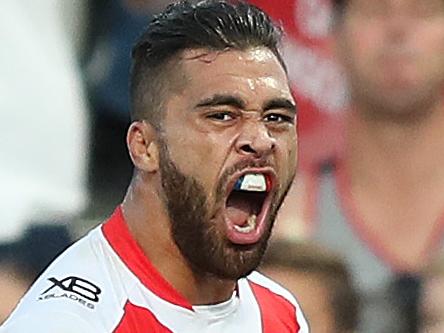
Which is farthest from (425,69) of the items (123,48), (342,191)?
(123,48)

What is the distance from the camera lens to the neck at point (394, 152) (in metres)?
3.83

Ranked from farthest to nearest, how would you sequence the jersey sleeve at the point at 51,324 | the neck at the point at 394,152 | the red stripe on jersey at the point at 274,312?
the neck at the point at 394,152 → the red stripe on jersey at the point at 274,312 → the jersey sleeve at the point at 51,324

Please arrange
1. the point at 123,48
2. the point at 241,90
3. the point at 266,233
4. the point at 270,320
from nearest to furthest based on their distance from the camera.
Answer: the point at 241,90
the point at 266,233
the point at 270,320
the point at 123,48

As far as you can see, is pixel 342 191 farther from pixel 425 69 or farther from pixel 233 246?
pixel 233 246

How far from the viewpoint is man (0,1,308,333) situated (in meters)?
2.12

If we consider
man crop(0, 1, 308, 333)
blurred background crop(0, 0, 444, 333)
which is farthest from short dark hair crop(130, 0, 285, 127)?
blurred background crop(0, 0, 444, 333)

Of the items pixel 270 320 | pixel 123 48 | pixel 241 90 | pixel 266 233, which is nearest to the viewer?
pixel 241 90

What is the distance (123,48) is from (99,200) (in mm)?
450

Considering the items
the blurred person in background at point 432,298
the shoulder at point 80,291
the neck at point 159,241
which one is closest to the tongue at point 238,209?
the neck at point 159,241

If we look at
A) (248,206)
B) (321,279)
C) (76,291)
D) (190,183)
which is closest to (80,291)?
(76,291)

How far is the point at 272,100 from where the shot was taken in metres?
2.15

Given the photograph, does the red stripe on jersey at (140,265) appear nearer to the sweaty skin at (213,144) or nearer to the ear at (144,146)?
the sweaty skin at (213,144)

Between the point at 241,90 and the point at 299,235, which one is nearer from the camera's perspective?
the point at 241,90

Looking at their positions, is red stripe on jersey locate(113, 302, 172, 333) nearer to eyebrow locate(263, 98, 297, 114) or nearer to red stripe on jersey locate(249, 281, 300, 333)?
red stripe on jersey locate(249, 281, 300, 333)
